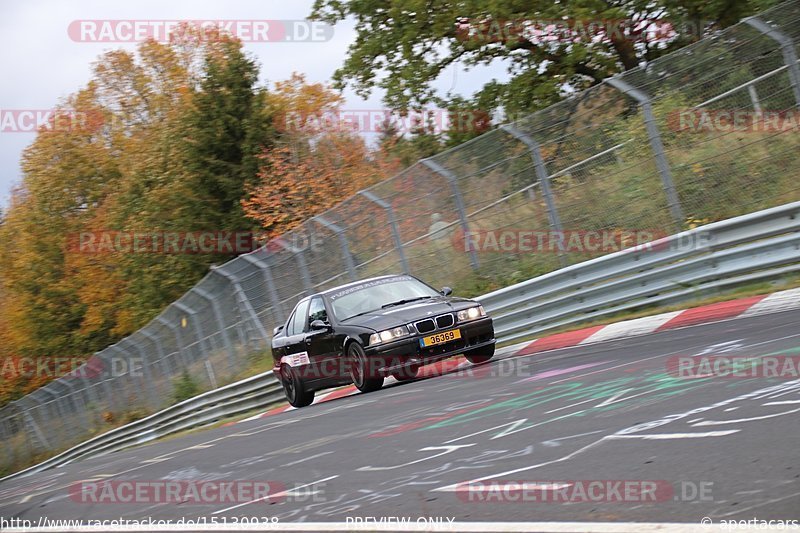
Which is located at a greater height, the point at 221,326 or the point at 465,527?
the point at 221,326

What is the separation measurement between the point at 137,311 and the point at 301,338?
39472 millimetres

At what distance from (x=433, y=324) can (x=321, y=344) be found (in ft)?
6.82

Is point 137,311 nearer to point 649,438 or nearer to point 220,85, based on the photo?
point 220,85

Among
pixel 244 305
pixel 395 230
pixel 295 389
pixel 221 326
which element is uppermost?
pixel 395 230

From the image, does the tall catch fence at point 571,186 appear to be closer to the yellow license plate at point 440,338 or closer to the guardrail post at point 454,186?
the guardrail post at point 454,186

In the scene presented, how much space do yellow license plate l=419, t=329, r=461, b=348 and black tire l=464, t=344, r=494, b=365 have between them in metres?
0.68

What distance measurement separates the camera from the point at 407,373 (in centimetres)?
1388

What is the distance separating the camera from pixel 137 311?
5288 centimetres

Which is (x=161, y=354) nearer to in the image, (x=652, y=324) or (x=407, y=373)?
(x=407, y=373)

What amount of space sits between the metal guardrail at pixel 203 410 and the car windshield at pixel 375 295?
4202mm

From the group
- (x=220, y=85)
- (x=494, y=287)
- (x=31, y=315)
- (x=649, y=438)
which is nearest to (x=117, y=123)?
(x=31, y=315)

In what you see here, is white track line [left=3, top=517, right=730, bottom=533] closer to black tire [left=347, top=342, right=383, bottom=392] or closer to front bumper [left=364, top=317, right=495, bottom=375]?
front bumper [left=364, top=317, right=495, bottom=375]

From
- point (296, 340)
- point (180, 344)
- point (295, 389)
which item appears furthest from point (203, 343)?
point (296, 340)

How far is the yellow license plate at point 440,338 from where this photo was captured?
12914 mm
